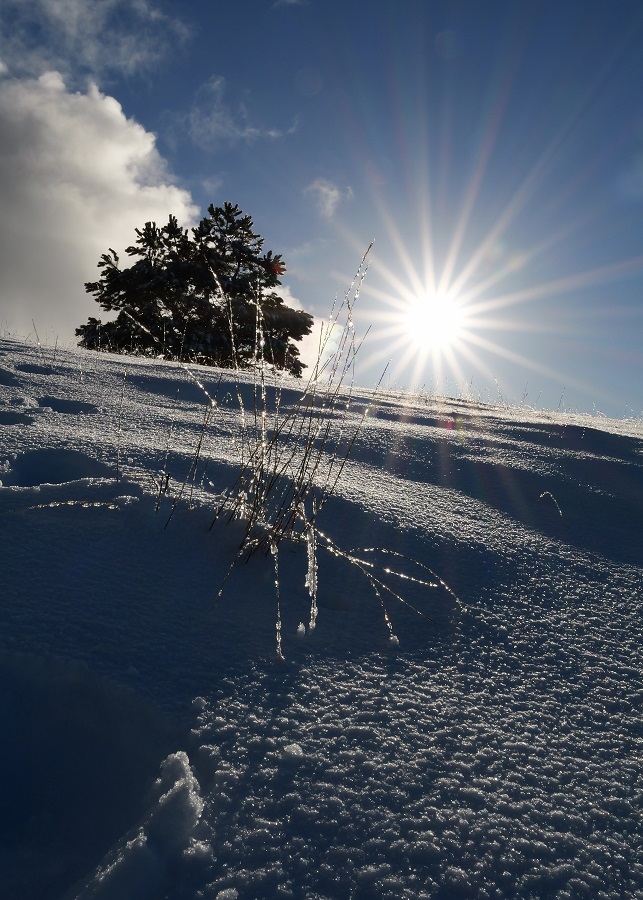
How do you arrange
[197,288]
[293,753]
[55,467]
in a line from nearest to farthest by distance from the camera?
1. [293,753]
2. [55,467]
3. [197,288]

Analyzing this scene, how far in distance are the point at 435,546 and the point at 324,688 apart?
0.57 meters

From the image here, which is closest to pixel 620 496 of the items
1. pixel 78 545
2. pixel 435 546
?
pixel 435 546

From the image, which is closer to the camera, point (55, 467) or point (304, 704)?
point (304, 704)

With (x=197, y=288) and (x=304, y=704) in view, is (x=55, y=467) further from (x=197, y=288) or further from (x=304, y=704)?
(x=197, y=288)

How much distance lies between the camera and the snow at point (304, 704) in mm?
527

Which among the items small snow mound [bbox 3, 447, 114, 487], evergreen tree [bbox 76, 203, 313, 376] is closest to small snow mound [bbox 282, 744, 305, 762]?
small snow mound [bbox 3, 447, 114, 487]

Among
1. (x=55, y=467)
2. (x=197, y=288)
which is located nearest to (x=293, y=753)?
(x=55, y=467)

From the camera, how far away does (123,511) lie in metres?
1.15

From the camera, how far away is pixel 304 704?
2.33 feet

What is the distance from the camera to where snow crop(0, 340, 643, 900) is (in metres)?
0.53

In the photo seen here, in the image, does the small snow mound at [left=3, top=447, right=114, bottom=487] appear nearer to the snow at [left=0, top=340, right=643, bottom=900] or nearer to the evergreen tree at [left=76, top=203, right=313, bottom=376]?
the snow at [left=0, top=340, right=643, bottom=900]

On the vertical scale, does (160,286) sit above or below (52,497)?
above

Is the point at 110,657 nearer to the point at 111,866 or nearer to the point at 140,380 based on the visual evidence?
the point at 111,866

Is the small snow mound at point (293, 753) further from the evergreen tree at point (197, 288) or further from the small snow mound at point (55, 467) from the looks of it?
the evergreen tree at point (197, 288)
